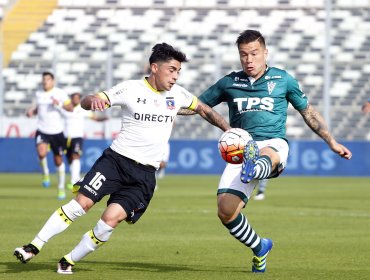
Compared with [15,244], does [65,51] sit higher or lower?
lower

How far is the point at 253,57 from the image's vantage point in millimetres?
9719

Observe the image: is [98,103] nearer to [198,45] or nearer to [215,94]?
[215,94]

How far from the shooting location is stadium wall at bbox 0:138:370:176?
33062mm

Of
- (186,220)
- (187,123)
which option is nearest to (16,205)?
(186,220)

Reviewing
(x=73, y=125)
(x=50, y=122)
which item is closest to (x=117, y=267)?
(x=50, y=122)

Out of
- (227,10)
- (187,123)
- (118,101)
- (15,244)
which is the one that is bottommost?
(187,123)

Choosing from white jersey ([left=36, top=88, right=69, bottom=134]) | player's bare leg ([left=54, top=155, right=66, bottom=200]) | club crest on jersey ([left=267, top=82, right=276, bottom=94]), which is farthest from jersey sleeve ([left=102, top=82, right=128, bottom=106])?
white jersey ([left=36, top=88, right=69, bottom=134])

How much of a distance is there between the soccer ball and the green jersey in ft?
1.15

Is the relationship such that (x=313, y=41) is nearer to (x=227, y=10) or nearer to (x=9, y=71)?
(x=227, y=10)

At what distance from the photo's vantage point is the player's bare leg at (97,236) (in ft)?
29.6

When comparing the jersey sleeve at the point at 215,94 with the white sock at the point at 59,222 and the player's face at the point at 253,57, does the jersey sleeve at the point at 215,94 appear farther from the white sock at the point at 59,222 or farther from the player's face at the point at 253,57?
the white sock at the point at 59,222

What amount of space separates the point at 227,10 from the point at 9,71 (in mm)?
8769

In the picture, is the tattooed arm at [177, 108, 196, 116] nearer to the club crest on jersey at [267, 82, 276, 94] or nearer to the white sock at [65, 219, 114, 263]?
the club crest on jersey at [267, 82, 276, 94]

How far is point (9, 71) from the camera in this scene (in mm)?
36219
